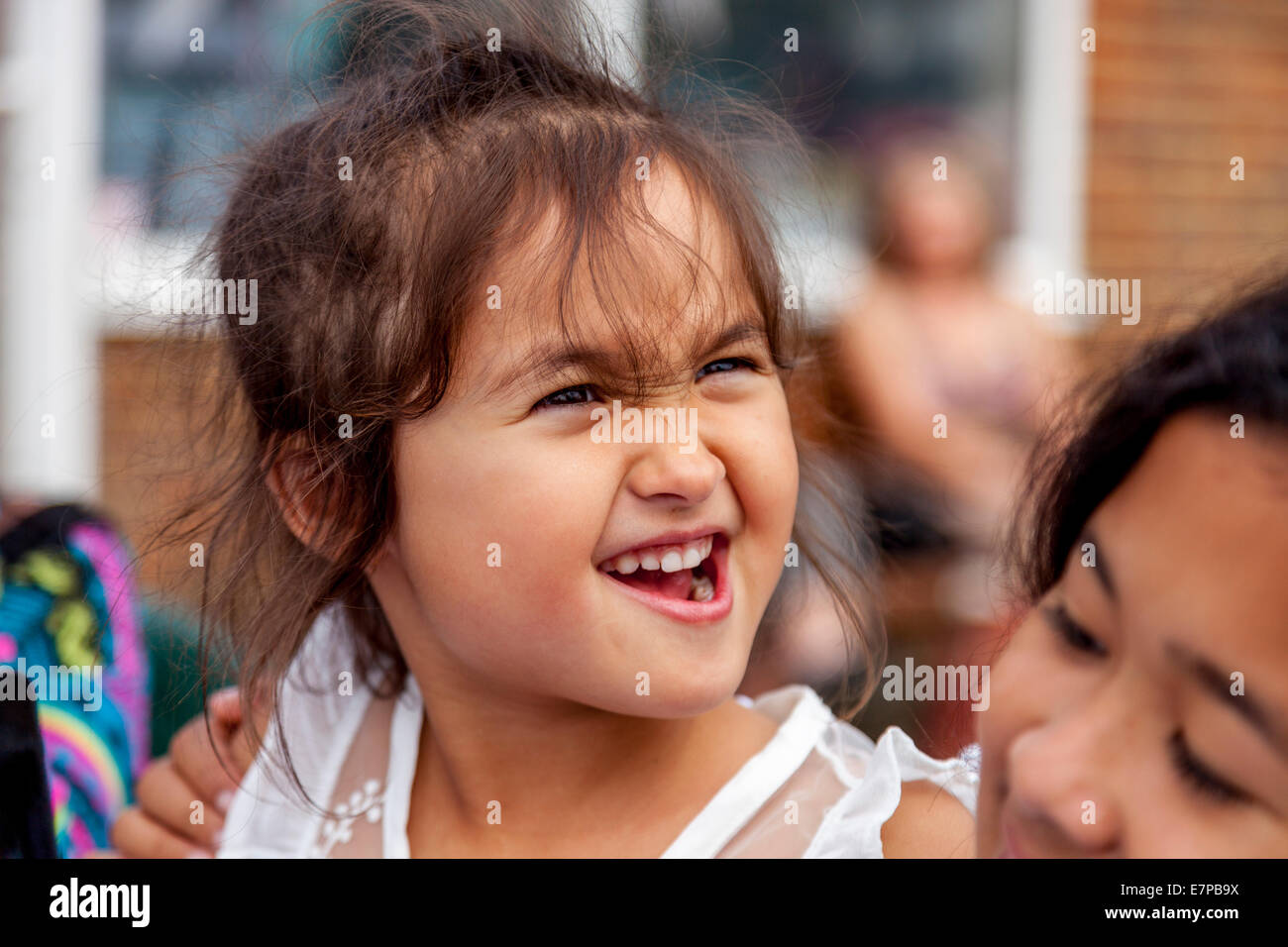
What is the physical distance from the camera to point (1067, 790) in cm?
70

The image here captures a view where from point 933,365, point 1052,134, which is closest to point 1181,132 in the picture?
point 1052,134

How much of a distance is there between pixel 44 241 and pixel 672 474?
2325 millimetres

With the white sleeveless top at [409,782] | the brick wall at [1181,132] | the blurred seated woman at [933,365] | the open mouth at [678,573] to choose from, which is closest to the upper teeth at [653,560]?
the open mouth at [678,573]

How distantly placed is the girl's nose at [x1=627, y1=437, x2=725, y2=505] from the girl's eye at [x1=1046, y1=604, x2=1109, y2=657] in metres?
0.30

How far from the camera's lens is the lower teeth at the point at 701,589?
3.38 ft

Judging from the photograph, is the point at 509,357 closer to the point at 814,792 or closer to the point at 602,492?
the point at 602,492

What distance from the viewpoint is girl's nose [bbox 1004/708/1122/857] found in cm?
68

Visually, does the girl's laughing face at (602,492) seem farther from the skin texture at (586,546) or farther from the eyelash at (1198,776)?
the eyelash at (1198,776)

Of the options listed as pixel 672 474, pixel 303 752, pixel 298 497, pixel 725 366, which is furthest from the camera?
pixel 303 752

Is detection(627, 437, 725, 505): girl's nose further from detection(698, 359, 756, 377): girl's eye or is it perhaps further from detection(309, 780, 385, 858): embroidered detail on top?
detection(309, 780, 385, 858): embroidered detail on top

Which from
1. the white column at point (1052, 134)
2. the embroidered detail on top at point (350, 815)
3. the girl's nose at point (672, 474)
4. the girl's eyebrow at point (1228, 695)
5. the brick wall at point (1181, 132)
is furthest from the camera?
the white column at point (1052, 134)

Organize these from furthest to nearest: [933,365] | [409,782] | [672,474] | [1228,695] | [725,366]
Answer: [933,365], [409,782], [725,366], [672,474], [1228,695]

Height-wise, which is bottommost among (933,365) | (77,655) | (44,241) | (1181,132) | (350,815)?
(350,815)

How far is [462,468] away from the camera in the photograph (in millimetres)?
997
